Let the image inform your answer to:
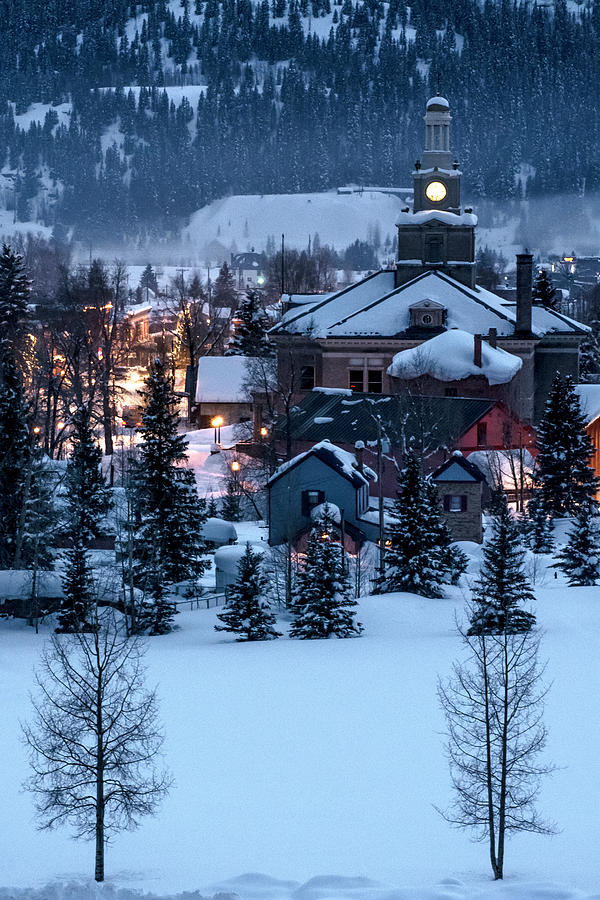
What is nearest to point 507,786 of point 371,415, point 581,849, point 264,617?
point 581,849

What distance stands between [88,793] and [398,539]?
17.5 meters

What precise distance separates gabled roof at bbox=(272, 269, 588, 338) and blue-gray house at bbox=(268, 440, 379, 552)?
20.4m

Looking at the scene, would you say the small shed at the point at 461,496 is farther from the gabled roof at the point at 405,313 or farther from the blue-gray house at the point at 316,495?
the gabled roof at the point at 405,313

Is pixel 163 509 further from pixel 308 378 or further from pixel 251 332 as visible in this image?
pixel 251 332

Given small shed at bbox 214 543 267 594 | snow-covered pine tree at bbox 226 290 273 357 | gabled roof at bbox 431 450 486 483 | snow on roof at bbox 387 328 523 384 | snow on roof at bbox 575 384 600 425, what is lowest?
small shed at bbox 214 543 267 594

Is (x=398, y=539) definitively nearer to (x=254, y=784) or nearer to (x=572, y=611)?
(x=572, y=611)

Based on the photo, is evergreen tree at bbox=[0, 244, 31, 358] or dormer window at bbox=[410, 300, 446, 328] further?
evergreen tree at bbox=[0, 244, 31, 358]

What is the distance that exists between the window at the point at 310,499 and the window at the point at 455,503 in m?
4.20

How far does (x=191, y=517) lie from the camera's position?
42.7 m

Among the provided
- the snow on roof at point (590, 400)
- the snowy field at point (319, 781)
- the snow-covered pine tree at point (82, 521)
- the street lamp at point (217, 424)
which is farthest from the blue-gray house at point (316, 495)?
the street lamp at point (217, 424)

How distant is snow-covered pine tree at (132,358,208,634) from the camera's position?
41031mm

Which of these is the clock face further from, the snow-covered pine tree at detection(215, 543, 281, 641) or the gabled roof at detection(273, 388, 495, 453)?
the snow-covered pine tree at detection(215, 543, 281, 641)

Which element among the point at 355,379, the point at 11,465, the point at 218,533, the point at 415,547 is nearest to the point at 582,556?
the point at 415,547

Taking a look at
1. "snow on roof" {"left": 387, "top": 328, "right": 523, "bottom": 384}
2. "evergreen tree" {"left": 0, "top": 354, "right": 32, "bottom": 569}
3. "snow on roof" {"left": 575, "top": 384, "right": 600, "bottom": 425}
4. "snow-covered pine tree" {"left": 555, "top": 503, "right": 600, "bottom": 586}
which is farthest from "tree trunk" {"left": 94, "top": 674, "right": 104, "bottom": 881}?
"snow on roof" {"left": 387, "top": 328, "right": 523, "bottom": 384}
